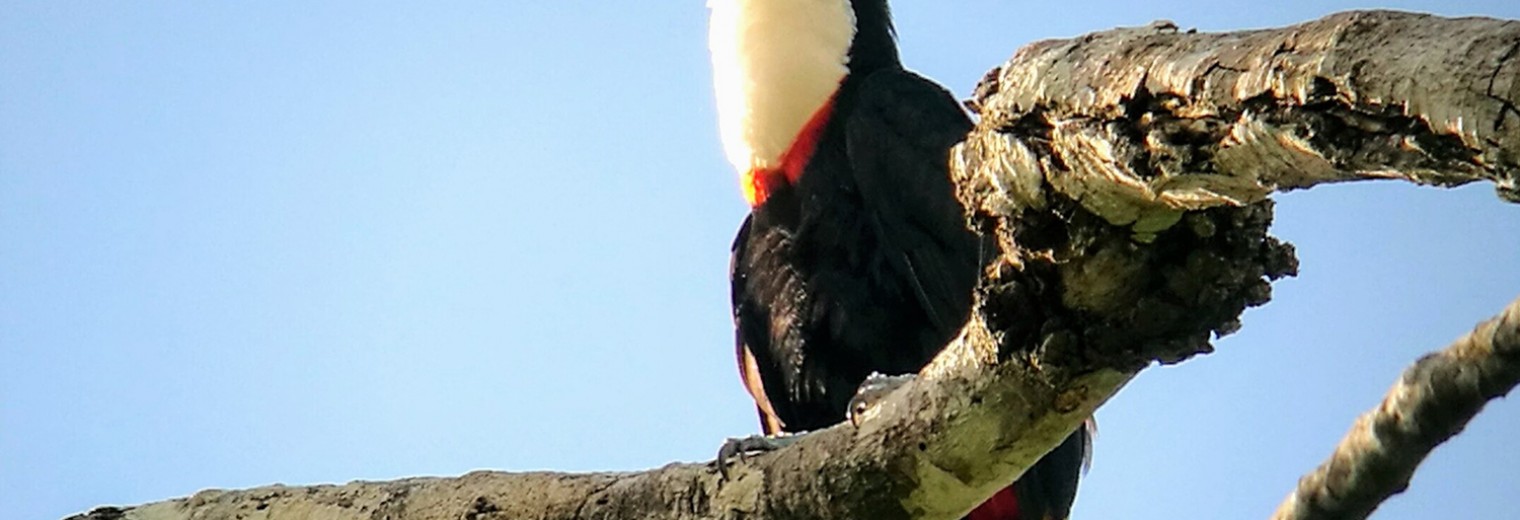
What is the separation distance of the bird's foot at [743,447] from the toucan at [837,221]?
1.38 meters

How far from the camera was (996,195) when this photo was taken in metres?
1.92

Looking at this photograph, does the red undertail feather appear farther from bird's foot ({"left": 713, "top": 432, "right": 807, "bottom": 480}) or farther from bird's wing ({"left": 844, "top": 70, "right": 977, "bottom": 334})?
bird's foot ({"left": 713, "top": 432, "right": 807, "bottom": 480})

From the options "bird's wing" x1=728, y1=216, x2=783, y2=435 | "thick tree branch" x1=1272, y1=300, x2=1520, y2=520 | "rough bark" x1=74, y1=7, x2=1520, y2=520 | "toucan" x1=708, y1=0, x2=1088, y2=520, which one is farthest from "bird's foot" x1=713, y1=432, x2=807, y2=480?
"bird's wing" x1=728, y1=216, x2=783, y2=435

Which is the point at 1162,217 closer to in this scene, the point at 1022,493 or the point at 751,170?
the point at 1022,493

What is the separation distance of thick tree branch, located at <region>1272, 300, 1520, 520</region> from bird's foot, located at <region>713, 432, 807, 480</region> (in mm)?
688

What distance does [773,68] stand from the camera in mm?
4270

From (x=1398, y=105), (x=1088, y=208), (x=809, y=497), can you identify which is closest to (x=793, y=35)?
(x=809, y=497)

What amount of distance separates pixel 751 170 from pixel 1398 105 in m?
2.93

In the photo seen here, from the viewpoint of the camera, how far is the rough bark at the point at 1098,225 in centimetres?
135

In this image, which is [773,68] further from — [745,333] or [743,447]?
[743,447]

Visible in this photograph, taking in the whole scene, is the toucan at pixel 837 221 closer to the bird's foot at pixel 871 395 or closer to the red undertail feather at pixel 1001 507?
the red undertail feather at pixel 1001 507

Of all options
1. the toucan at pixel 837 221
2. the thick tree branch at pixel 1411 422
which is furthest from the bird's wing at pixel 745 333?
the thick tree branch at pixel 1411 422

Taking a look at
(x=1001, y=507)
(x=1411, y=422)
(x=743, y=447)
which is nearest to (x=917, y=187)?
(x=1001, y=507)

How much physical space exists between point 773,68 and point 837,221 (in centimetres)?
52
